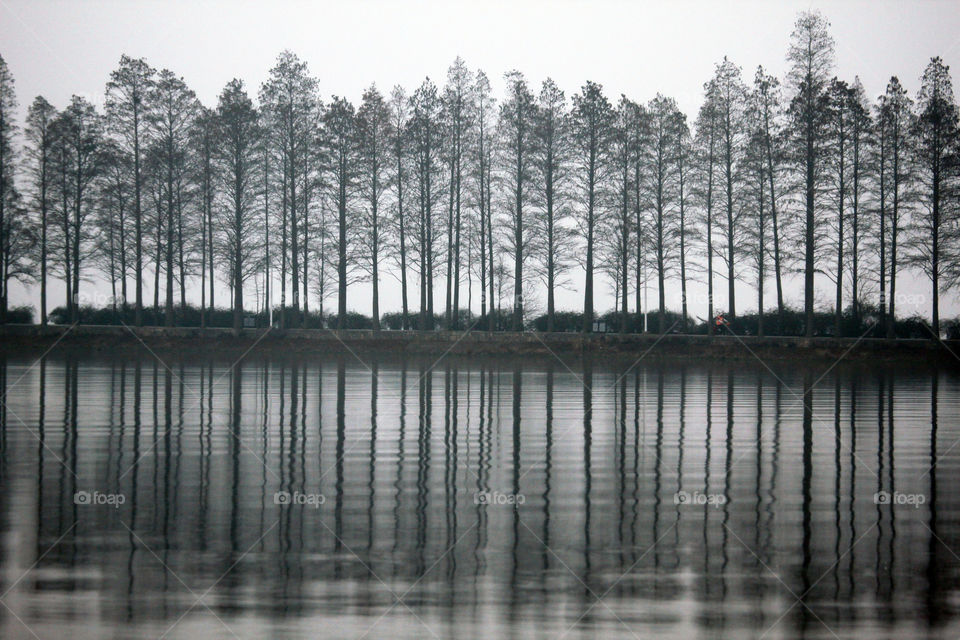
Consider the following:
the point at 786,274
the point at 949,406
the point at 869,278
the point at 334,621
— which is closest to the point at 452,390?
the point at 949,406

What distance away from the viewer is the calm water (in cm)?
561

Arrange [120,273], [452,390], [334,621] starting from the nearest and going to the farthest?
[334,621] → [452,390] → [120,273]

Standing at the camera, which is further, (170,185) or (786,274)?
(170,185)

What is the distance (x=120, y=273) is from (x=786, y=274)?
36.7 metres

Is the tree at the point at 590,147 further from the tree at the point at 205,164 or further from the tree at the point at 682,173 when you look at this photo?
the tree at the point at 205,164

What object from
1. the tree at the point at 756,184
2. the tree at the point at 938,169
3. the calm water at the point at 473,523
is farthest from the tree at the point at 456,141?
the calm water at the point at 473,523

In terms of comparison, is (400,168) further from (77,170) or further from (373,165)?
(77,170)

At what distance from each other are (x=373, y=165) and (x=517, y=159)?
766cm

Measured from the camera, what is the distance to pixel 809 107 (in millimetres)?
43344

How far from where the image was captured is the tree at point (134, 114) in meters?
46.7

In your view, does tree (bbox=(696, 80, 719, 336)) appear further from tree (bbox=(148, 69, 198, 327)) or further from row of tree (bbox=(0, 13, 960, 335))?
tree (bbox=(148, 69, 198, 327))

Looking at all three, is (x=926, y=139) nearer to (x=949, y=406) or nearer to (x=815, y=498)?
(x=949, y=406)

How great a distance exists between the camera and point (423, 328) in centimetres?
4531

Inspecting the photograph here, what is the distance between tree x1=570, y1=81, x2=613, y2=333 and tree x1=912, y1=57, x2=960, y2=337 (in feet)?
49.0
